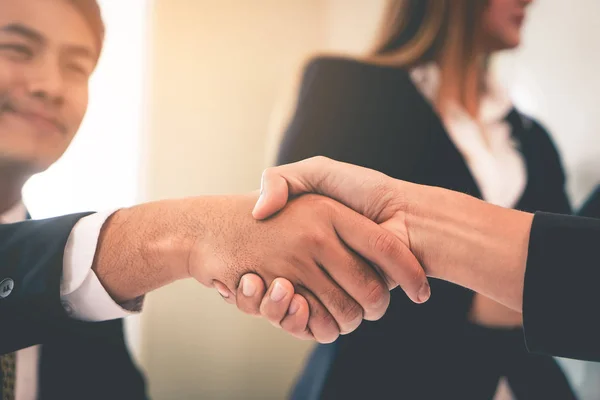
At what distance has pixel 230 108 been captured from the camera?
95 cm

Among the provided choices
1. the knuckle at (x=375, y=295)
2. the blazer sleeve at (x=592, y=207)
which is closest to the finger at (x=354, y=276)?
the knuckle at (x=375, y=295)

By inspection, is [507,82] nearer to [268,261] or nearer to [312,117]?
[312,117]

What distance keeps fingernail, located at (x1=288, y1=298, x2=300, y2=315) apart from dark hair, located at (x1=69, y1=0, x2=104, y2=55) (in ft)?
1.49

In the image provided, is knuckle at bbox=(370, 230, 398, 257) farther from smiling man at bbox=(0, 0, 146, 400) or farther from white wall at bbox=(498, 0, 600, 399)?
white wall at bbox=(498, 0, 600, 399)

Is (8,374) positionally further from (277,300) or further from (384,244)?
(384,244)

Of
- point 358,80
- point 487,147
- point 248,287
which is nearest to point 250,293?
point 248,287

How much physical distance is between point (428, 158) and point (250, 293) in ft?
1.21

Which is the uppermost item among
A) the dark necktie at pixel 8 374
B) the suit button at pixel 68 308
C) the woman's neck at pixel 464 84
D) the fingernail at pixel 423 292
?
the woman's neck at pixel 464 84

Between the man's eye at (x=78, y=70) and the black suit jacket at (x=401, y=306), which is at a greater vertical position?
the man's eye at (x=78, y=70)

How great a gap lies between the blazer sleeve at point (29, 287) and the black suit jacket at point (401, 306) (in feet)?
1.22

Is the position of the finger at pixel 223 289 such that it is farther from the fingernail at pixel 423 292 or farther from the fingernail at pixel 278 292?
the fingernail at pixel 423 292

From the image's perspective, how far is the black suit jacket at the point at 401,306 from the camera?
73cm

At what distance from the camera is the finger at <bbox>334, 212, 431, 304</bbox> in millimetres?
558

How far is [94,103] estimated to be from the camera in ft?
2.15
